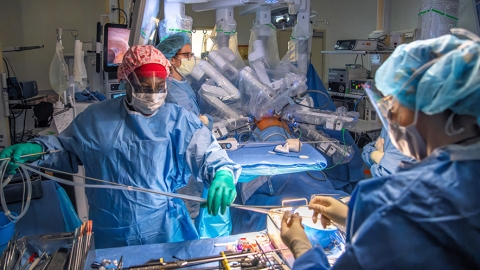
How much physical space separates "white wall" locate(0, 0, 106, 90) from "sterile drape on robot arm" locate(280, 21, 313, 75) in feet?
10.7

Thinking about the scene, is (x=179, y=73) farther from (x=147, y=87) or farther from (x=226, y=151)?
(x=147, y=87)

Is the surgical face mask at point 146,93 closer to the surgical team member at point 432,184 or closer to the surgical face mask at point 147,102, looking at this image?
the surgical face mask at point 147,102

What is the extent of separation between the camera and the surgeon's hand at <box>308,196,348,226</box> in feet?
4.39

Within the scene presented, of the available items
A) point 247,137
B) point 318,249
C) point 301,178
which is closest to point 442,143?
point 318,249

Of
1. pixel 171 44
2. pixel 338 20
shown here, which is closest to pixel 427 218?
pixel 171 44

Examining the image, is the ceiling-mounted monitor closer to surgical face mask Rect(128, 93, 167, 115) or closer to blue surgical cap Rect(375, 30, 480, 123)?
surgical face mask Rect(128, 93, 167, 115)

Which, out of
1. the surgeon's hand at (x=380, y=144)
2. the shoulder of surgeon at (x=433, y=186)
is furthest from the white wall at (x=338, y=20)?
the shoulder of surgeon at (x=433, y=186)

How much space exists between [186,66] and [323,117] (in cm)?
118

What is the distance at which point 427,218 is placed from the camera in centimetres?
87

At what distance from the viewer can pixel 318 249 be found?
1.08 m

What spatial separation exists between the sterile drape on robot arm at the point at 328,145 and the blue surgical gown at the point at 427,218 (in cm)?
203

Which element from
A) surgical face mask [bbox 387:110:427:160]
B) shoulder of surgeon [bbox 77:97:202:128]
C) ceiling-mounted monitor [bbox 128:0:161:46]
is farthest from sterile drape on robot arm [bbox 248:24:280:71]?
surgical face mask [bbox 387:110:427:160]

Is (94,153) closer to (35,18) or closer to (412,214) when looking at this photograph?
(412,214)

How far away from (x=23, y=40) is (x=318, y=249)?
5232 mm
